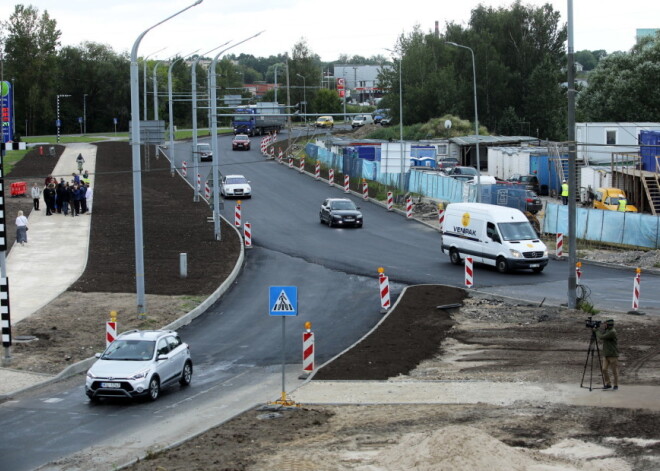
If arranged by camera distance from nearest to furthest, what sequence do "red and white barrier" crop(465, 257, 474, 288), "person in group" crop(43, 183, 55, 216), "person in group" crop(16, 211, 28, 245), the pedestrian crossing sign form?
the pedestrian crossing sign
"red and white barrier" crop(465, 257, 474, 288)
"person in group" crop(16, 211, 28, 245)
"person in group" crop(43, 183, 55, 216)

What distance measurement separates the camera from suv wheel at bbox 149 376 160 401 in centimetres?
1964

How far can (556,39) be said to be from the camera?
10381 cm

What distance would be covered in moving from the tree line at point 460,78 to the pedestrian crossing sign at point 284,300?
61.5m

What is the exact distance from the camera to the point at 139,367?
65.0 ft

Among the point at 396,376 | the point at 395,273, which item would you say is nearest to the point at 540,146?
the point at 395,273

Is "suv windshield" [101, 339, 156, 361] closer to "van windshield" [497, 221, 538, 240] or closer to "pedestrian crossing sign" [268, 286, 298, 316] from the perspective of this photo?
"pedestrian crossing sign" [268, 286, 298, 316]

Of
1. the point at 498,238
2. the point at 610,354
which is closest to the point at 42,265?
the point at 498,238

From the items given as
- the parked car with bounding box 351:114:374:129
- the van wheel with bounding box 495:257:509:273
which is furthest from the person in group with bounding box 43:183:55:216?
the parked car with bounding box 351:114:374:129

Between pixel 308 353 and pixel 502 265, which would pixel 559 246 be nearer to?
pixel 502 265

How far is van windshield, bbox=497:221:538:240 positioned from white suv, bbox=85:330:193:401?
17099mm

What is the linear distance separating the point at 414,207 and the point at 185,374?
106 feet

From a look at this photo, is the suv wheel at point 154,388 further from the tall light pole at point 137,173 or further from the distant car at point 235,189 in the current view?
the distant car at point 235,189

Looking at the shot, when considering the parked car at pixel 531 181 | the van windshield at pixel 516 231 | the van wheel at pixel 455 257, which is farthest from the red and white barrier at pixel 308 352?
the parked car at pixel 531 181

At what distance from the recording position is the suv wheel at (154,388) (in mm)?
19641
